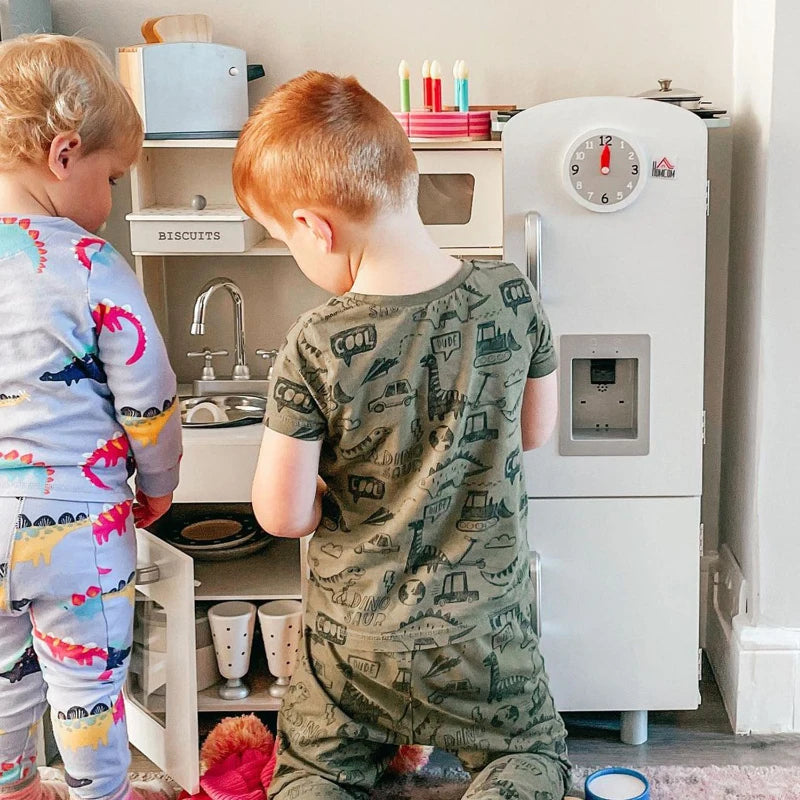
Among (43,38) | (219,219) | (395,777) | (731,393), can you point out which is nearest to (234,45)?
(219,219)

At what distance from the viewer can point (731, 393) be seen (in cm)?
230

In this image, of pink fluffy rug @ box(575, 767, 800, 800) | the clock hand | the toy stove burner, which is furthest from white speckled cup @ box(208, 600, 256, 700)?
the clock hand

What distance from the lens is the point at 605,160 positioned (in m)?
1.89

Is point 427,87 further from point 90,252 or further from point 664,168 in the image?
point 90,252

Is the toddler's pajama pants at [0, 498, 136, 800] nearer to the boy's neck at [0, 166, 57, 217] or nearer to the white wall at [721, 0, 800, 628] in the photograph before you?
the boy's neck at [0, 166, 57, 217]

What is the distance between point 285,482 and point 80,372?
0.31 metres

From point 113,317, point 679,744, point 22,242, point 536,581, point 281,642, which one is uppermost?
point 22,242

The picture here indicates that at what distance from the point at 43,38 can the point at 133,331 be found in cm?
40

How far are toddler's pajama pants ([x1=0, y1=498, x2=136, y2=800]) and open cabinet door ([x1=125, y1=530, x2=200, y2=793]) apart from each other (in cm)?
15

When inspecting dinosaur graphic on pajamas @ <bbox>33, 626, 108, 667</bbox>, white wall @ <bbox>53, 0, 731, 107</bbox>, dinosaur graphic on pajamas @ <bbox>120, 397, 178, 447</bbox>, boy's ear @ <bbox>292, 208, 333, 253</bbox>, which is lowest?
dinosaur graphic on pajamas @ <bbox>33, 626, 108, 667</bbox>

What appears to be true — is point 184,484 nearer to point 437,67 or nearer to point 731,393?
point 437,67

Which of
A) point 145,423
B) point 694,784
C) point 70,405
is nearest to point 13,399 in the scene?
point 70,405

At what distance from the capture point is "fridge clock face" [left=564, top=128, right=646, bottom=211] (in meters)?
1.88

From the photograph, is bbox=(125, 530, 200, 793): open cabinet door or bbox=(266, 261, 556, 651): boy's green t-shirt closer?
bbox=(266, 261, 556, 651): boy's green t-shirt
